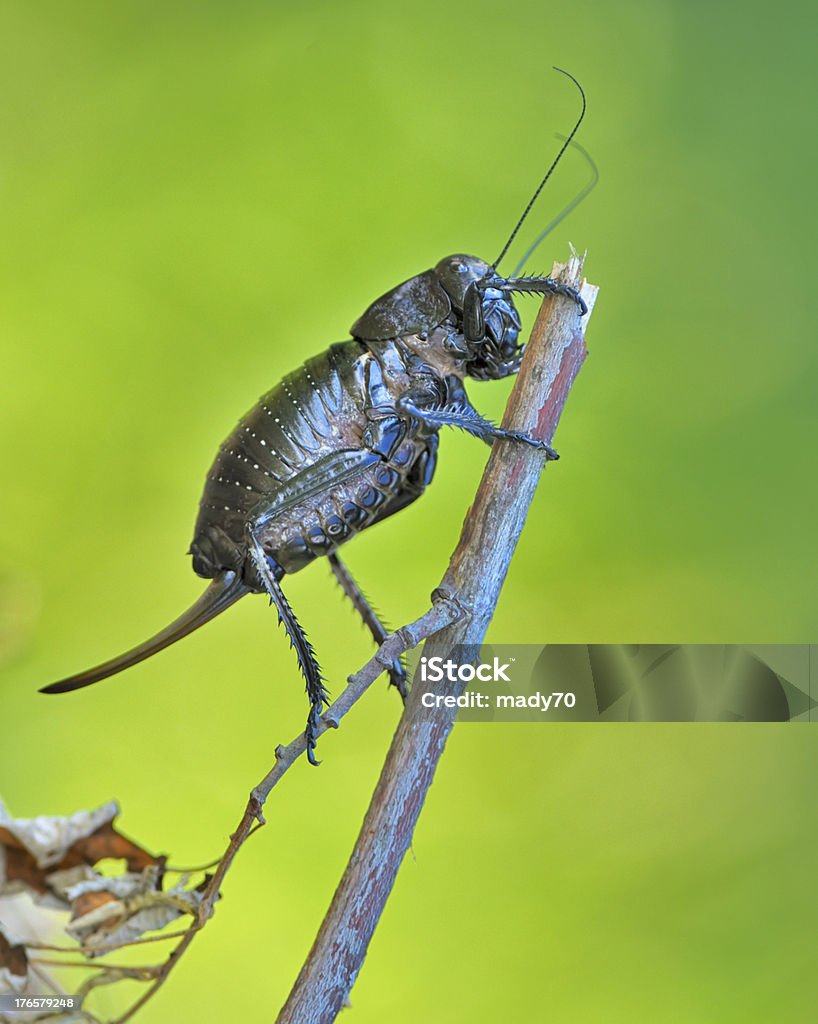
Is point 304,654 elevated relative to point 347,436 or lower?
lower

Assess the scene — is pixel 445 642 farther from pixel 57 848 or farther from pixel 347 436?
pixel 57 848

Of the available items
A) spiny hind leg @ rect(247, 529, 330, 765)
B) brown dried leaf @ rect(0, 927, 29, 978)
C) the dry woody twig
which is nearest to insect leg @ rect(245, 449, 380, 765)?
spiny hind leg @ rect(247, 529, 330, 765)

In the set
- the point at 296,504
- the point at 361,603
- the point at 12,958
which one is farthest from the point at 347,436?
→ the point at 12,958

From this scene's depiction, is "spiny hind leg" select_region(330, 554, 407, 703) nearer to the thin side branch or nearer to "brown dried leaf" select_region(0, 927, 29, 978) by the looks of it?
the thin side branch

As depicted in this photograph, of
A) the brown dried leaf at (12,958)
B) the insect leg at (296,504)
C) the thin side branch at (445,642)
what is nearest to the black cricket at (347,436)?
the insect leg at (296,504)

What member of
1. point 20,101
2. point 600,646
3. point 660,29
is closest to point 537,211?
point 660,29

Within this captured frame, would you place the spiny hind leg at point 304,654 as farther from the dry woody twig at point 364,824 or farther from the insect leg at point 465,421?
the insect leg at point 465,421
